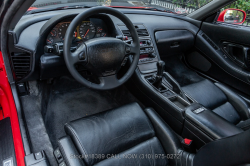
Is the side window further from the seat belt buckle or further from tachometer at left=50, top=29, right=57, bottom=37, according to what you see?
tachometer at left=50, top=29, right=57, bottom=37

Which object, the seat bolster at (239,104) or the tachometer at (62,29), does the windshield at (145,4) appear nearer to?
the tachometer at (62,29)

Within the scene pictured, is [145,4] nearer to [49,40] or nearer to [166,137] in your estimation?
[49,40]

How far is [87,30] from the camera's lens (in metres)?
1.74

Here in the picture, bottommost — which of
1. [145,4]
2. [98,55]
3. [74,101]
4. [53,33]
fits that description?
[74,101]

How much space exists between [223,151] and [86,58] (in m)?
0.94

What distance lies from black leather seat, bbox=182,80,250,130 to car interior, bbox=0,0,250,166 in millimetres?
10

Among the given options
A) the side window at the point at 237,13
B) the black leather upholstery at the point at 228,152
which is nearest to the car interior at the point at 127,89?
the black leather upholstery at the point at 228,152

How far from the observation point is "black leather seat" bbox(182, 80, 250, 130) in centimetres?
191

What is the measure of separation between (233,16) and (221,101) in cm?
104

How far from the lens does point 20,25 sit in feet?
5.04

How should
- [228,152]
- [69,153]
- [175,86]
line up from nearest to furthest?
[228,152] < [69,153] < [175,86]

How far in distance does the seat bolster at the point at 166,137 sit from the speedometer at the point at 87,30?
32.9 inches

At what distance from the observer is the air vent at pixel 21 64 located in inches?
61.0

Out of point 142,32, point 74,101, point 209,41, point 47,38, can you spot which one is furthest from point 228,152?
point 209,41
